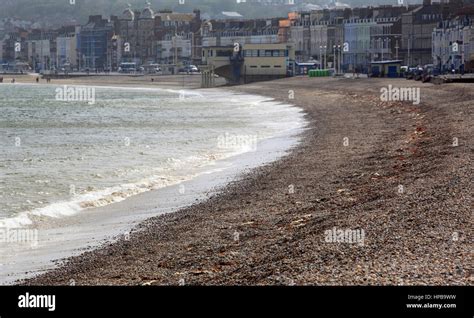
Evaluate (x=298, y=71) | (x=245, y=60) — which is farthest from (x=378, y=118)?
(x=298, y=71)

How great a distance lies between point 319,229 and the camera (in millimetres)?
14227

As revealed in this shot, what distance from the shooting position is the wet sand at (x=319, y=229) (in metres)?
11.1

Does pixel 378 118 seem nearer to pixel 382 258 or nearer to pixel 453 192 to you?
pixel 453 192

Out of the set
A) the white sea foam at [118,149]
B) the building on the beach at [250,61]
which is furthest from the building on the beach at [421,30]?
the white sea foam at [118,149]

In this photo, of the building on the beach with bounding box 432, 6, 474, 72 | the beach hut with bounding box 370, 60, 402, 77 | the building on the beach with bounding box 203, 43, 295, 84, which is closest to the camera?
the beach hut with bounding box 370, 60, 402, 77

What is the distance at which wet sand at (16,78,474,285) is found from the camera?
11.1 metres

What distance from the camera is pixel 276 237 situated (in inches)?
566

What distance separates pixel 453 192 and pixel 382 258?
13.8ft

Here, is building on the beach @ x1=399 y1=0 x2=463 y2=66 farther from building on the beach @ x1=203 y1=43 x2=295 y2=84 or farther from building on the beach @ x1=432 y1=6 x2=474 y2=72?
building on the beach @ x1=203 y1=43 x2=295 y2=84

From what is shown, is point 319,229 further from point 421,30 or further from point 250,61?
point 421,30

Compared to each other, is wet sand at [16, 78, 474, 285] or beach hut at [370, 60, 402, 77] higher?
beach hut at [370, 60, 402, 77]

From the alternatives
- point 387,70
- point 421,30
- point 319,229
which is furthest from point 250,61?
point 319,229

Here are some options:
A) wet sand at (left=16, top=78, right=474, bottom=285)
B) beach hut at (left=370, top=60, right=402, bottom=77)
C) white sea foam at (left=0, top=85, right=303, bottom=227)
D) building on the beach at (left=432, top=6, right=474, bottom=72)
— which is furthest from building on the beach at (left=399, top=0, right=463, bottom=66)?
wet sand at (left=16, top=78, right=474, bottom=285)

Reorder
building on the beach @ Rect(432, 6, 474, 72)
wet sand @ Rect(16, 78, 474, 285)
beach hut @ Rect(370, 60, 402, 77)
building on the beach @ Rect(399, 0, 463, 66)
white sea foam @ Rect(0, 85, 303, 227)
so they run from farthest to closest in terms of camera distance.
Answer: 1. building on the beach @ Rect(399, 0, 463, 66)
2. building on the beach @ Rect(432, 6, 474, 72)
3. beach hut @ Rect(370, 60, 402, 77)
4. white sea foam @ Rect(0, 85, 303, 227)
5. wet sand @ Rect(16, 78, 474, 285)
